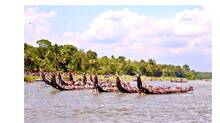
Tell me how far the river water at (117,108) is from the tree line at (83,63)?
14 centimetres

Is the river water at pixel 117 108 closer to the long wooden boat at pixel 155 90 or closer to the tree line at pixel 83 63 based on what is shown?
the long wooden boat at pixel 155 90

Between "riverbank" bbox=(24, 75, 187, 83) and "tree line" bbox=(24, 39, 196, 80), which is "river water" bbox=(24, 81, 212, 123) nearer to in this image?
"riverbank" bbox=(24, 75, 187, 83)

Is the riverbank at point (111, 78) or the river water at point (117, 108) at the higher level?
the riverbank at point (111, 78)

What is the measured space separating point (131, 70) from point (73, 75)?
42 cm

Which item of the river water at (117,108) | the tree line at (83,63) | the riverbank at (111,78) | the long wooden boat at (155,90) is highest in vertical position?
the tree line at (83,63)

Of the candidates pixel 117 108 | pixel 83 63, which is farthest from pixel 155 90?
pixel 83 63

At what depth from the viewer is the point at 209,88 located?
871 cm

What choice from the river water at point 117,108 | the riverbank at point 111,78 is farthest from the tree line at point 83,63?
the river water at point 117,108

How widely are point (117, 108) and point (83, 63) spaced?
41 cm

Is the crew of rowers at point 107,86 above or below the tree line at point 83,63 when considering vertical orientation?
below

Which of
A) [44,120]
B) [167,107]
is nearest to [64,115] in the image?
[44,120]

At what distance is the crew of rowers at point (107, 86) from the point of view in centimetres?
883

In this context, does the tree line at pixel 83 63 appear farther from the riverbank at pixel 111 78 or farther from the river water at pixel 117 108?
the river water at pixel 117 108

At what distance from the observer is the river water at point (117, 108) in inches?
344
